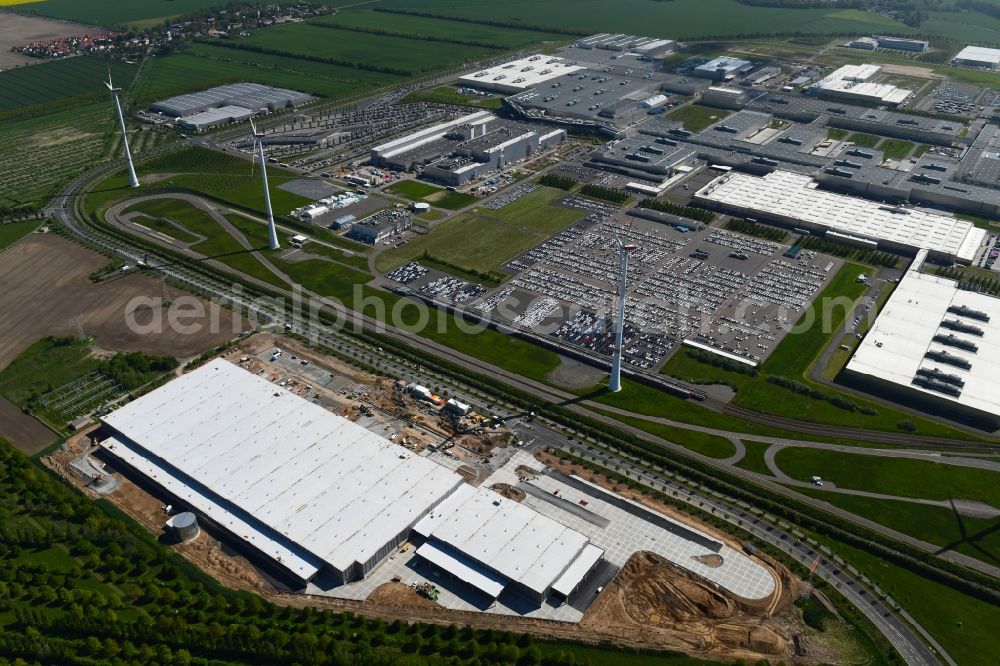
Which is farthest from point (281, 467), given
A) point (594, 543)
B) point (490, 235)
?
point (490, 235)

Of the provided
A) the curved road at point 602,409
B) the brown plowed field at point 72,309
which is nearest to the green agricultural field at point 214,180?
the curved road at point 602,409

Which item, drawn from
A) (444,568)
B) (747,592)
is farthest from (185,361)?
(747,592)

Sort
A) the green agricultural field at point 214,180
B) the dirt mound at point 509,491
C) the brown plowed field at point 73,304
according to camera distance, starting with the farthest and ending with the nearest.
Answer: the green agricultural field at point 214,180, the brown plowed field at point 73,304, the dirt mound at point 509,491

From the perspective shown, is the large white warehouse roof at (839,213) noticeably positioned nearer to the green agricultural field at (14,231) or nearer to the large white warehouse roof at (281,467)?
the large white warehouse roof at (281,467)

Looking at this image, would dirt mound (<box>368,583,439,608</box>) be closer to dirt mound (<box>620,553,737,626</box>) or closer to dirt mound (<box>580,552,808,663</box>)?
dirt mound (<box>580,552,808,663</box>)

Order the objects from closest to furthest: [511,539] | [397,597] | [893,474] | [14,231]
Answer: [397,597] → [511,539] → [893,474] → [14,231]

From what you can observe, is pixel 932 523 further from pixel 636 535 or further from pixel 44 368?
pixel 44 368

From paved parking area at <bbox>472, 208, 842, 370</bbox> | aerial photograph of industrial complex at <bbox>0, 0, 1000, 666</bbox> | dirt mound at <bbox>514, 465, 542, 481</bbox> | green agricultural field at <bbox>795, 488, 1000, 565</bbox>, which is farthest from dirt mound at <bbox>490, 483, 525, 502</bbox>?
green agricultural field at <bbox>795, 488, 1000, 565</bbox>
